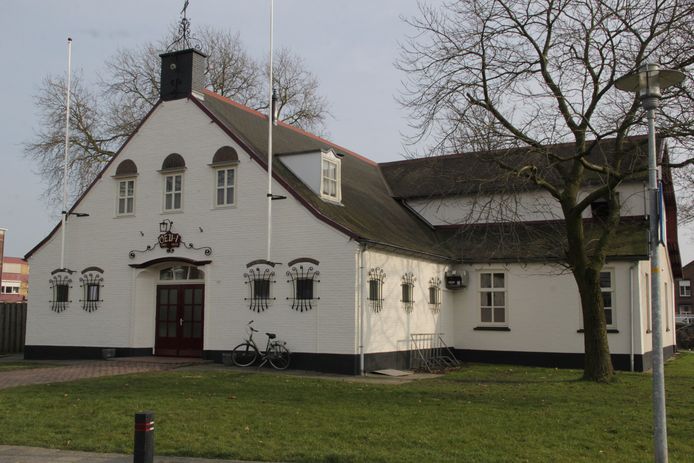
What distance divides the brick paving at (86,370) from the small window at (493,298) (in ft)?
31.8

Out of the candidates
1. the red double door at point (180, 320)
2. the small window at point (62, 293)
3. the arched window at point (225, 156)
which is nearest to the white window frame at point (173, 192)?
the arched window at point (225, 156)

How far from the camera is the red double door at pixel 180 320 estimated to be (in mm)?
21438

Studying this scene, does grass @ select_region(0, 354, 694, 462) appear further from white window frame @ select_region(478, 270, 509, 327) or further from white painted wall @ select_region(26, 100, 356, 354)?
white window frame @ select_region(478, 270, 509, 327)

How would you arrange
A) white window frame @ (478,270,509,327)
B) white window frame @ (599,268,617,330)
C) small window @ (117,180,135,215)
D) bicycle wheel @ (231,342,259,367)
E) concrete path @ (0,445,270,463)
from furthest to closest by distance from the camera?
1. white window frame @ (478,270,509,327)
2. small window @ (117,180,135,215)
3. white window frame @ (599,268,617,330)
4. bicycle wheel @ (231,342,259,367)
5. concrete path @ (0,445,270,463)

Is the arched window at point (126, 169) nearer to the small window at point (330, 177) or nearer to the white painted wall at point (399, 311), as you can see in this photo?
the small window at point (330, 177)

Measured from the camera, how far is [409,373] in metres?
19.2

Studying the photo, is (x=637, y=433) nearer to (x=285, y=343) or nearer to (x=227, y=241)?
(x=285, y=343)

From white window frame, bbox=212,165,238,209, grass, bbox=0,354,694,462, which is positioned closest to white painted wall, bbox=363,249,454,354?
grass, bbox=0,354,694,462

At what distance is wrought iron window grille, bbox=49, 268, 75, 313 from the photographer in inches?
906

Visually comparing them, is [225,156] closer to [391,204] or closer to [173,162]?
[173,162]

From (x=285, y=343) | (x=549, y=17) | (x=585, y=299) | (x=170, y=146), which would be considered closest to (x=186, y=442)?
(x=285, y=343)

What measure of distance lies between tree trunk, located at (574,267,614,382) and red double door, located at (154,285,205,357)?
11076 mm

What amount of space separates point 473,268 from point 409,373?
20.0 feet

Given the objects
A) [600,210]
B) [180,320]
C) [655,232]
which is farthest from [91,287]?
[655,232]
